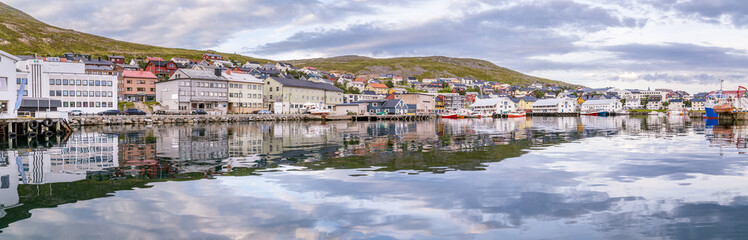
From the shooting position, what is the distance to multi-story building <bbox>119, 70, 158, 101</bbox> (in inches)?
3802

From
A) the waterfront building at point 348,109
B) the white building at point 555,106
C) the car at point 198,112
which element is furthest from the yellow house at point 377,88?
the car at point 198,112

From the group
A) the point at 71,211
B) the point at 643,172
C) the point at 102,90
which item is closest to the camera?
the point at 71,211

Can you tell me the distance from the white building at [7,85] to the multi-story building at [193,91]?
42023mm

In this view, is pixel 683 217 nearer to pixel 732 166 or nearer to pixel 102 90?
pixel 732 166

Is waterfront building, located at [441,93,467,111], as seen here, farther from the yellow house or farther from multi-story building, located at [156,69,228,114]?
multi-story building, located at [156,69,228,114]

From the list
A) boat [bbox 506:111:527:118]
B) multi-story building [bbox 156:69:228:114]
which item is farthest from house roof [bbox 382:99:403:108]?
multi-story building [bbox 156:69:228:114]

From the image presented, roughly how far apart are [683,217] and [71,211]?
13.3 m

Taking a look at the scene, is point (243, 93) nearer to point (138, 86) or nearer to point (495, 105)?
point (138, 86)

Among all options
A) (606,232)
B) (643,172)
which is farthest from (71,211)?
(643,172)

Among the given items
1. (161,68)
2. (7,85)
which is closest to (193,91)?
(7,85)

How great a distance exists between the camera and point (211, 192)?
12719mm

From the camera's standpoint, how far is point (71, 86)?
245ft

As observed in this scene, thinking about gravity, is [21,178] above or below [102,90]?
below

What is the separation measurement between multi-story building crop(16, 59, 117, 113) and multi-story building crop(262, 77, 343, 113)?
3182 cm
